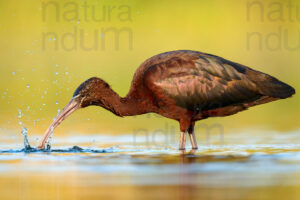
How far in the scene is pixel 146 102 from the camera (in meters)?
13.6

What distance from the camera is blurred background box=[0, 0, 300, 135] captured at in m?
A: 20.9

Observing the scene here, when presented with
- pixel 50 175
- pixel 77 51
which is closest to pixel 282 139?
pixel 50 175

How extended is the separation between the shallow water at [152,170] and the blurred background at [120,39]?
21.7 ft

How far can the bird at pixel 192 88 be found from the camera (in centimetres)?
1333

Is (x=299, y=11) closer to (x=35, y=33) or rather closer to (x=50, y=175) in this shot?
(x=35, y=33)

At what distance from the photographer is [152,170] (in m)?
10.2

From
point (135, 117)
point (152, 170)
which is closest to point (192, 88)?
point (152, 170)

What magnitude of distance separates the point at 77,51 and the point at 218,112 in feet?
30.9

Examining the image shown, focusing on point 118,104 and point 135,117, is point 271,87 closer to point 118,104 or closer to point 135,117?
point 118,104

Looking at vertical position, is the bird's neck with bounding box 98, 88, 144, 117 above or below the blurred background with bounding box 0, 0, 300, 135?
below

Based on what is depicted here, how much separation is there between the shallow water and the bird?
2.04 ft

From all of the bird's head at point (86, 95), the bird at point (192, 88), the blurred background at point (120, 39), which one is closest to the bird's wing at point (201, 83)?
the bird at point (192, 88)

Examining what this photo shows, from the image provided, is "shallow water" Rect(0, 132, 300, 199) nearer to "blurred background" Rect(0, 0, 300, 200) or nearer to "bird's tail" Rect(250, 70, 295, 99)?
"blurred background" Rect(0, 0, 300, 200)

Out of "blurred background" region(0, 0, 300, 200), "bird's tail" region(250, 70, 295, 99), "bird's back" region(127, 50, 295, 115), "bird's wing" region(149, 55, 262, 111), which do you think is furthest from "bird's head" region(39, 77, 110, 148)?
"bird's tail" region(250, 70, 295, 99)
